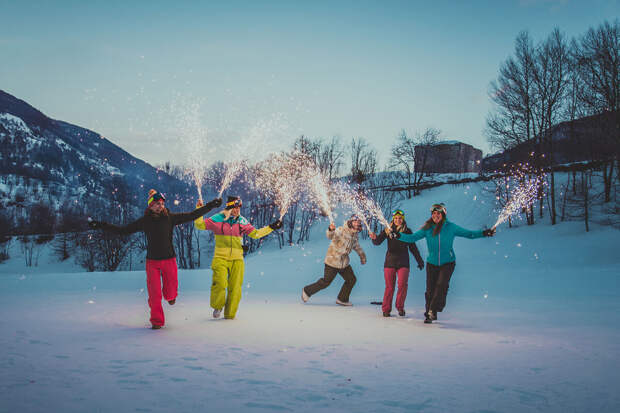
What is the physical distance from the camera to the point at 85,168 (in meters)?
195

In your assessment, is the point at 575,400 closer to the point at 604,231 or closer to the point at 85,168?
the point at 604,231

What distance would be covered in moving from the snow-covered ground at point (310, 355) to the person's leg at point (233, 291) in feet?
0.87

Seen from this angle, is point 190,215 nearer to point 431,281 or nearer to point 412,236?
point 412,236

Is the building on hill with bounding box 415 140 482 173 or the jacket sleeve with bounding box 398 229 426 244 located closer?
the jacket sleeve with bounding box 398 229 426 244

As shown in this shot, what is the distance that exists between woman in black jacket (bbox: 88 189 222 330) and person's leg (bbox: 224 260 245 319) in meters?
1.05

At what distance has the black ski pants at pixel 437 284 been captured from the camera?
688 centimetres

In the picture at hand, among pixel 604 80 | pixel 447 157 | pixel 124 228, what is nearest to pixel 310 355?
pixel 124 228

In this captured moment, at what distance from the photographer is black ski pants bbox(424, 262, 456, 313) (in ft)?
22.6

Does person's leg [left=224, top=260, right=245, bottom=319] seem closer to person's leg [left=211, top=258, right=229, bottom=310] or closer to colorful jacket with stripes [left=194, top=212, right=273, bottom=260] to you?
person's leg [left=211, top=258, right=229, bottom=310]

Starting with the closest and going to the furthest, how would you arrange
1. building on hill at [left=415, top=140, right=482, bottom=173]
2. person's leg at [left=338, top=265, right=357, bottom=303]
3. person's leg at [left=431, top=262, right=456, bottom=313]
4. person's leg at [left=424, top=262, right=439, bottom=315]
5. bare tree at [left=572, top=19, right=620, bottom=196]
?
person's leg at [left=431, top=262, right=456, bottom=313] → person's leg at [left=424, top=262, right=439, bottom=315] → person's leg at [left=338, top=265, right=357, bottom=303] → bare tree at [left=572, top=19, right=620, bottom=196] → building on hill at [left=415, top=140, right=482, bottom=173]

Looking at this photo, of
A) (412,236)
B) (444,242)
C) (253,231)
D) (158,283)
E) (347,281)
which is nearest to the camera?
(158,283)

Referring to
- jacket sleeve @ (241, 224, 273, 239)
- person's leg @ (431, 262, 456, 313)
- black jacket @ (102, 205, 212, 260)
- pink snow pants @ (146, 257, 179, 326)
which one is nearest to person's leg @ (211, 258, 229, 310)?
jacket sleeve @ (241, 224, 273, 239)

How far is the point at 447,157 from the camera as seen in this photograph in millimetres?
60969

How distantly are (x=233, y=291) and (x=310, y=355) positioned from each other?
9.33ft
